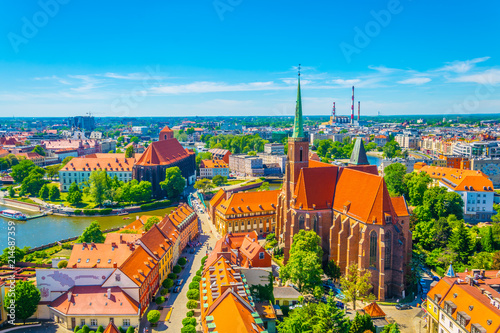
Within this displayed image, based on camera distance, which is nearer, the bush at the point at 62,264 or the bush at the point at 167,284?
the bush at the point at 62,264

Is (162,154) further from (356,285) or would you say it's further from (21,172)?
(356,285)

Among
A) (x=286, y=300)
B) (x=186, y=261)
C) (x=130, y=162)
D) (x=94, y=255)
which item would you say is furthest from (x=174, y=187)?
(x=286, y=300)

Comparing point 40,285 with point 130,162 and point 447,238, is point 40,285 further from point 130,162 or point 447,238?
point 130,162

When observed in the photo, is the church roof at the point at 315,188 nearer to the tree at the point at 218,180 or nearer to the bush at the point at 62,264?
the bush at the point at 62,264

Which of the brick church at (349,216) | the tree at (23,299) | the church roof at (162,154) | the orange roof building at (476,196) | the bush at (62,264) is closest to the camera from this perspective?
the tree at (23,299)

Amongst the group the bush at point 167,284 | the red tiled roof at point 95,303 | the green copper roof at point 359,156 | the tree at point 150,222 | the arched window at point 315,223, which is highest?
the green copper roof at point 359,156

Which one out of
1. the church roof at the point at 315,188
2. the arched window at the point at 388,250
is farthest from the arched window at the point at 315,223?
the arched window at the point at 388,250
